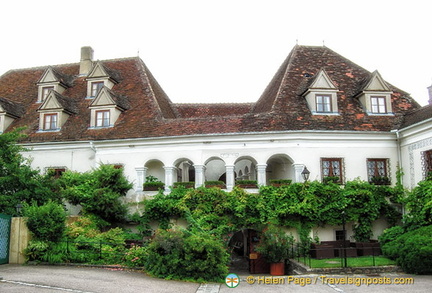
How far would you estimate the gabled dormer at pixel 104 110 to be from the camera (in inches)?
1046

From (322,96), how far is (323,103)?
438 millimetres

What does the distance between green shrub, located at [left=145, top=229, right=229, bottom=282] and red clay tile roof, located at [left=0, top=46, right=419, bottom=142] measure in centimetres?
940

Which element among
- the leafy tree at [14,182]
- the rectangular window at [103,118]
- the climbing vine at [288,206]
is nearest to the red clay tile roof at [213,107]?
the rectangular window at [103,118]

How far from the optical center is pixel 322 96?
2511cm

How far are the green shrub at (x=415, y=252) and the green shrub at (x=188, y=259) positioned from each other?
24.8 feet

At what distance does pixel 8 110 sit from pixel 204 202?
620 inches

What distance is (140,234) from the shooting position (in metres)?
23.3

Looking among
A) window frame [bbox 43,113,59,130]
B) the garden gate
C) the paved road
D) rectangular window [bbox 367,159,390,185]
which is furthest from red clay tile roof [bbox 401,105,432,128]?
window frame [bbox 43,113,59,130]

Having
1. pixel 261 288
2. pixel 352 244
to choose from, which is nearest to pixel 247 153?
pixel 352 244

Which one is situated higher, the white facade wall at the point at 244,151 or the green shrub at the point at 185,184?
the white facade wall at the point at 244,151

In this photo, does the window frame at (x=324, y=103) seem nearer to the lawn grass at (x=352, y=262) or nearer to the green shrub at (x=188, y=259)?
the lawn grass at (x=352, y=262)

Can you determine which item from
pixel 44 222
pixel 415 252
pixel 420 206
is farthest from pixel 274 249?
pixel 44 222

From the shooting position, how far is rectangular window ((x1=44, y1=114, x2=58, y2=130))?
27.2 metres

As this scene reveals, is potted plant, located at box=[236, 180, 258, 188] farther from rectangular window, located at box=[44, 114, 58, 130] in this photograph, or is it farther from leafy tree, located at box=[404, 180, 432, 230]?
rectangular window, located at box=[44, 114, 58, 130]
